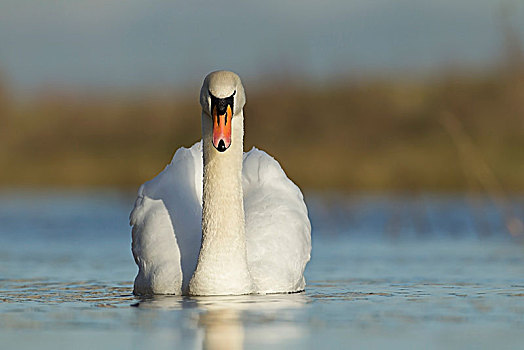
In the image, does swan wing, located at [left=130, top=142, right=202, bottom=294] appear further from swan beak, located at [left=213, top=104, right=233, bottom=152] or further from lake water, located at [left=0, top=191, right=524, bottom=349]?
swan beak, located at [left=213, top=104, right=233, bottom=152]

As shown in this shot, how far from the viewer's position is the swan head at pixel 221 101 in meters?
9.66

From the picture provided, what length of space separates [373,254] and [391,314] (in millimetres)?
5817

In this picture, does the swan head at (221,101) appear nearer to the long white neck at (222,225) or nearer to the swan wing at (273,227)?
the long white neck at (222,225)

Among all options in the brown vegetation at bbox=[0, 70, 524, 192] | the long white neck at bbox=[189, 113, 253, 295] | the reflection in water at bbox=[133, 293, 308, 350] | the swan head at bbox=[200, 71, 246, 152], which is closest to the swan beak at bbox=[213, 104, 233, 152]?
the swan head at bbox=[200, 71, 246, 152]

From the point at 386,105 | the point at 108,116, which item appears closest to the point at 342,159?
the point at 386,105

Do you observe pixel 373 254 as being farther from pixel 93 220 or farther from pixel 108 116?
pixel 108 116

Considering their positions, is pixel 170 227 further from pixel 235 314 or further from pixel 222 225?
pixel 235 314

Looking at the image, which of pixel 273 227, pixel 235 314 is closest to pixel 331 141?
pixel 273 227

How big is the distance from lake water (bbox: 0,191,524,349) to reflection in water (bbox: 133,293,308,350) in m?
0.01

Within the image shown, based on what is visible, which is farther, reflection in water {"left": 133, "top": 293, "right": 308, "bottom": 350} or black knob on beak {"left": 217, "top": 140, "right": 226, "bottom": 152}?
black knob on beak {"left": 217, "top": 140, "right": 226, "bottom": 152}

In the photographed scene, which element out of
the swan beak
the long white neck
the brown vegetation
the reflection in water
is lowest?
the reflection in water

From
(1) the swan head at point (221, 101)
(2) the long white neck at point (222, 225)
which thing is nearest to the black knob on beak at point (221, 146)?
(1) the swan head at point (221, 101)

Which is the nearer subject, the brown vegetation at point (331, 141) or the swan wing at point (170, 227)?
the swan wing at point (170, 227)

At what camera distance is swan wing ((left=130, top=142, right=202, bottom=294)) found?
33.7ft
